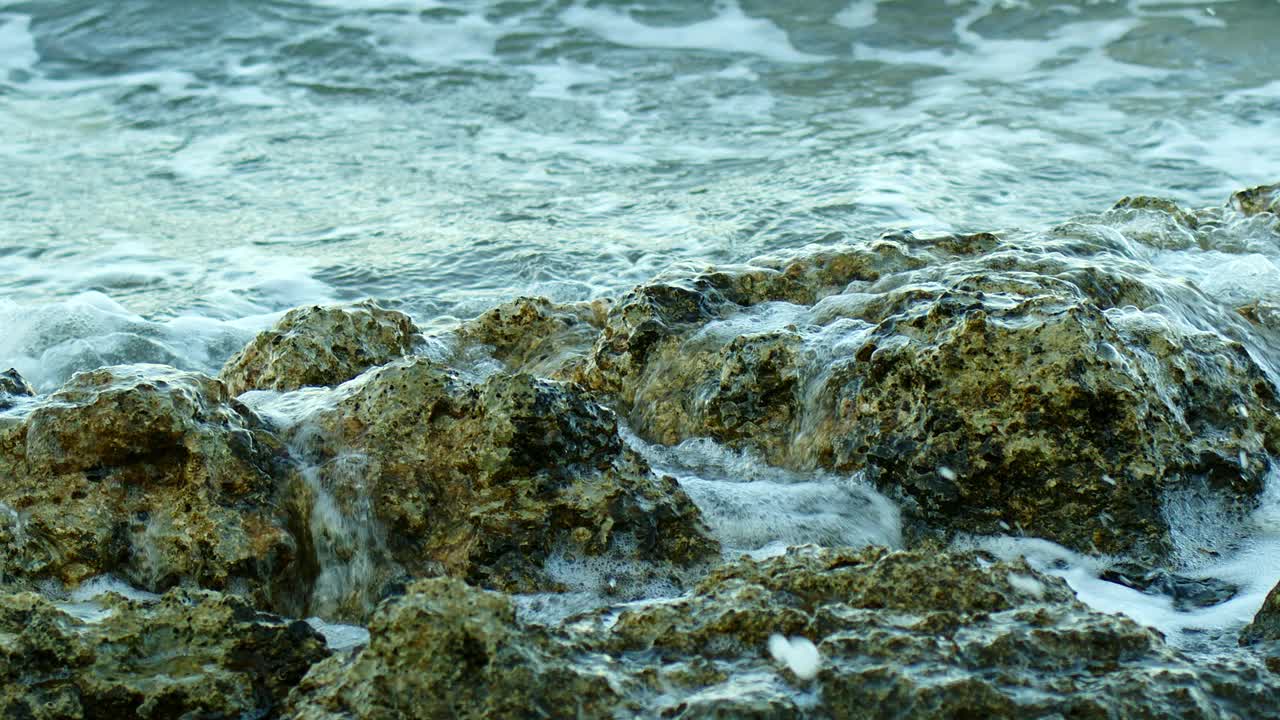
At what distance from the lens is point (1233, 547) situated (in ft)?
9.09

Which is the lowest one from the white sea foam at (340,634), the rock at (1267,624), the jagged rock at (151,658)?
the white sea foam at (340,634)

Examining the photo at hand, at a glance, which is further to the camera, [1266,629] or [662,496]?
[662,496]

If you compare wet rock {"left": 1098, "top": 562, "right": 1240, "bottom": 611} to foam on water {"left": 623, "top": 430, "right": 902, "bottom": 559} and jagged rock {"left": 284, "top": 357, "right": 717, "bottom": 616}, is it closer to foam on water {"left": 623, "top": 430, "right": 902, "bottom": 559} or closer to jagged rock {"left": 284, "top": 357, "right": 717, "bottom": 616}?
foam on water {"left": 623, "top": 430, "right": 902, "bottom": 559}

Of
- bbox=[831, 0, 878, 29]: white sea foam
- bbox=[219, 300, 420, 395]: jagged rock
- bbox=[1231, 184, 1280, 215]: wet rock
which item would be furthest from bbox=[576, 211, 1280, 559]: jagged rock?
bbox=[831, 0, 878, 29]: white sea foam

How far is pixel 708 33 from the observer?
1021cm

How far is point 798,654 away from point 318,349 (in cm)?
201

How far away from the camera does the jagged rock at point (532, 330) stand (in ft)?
12.6

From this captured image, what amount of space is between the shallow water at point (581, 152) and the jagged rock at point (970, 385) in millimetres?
100

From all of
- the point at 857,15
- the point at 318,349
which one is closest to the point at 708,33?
the point at 857,15

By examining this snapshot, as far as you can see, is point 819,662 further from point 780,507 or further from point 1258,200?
point 1258,200

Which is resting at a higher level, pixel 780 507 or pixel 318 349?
pixel 318 349

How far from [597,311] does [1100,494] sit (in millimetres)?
1764

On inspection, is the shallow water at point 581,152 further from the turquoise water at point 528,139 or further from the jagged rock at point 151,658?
the jagged rock at point 151,658

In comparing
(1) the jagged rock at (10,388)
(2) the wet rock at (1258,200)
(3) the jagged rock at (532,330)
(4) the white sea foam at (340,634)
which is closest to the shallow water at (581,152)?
(2) the wet rock at (1258,200)
